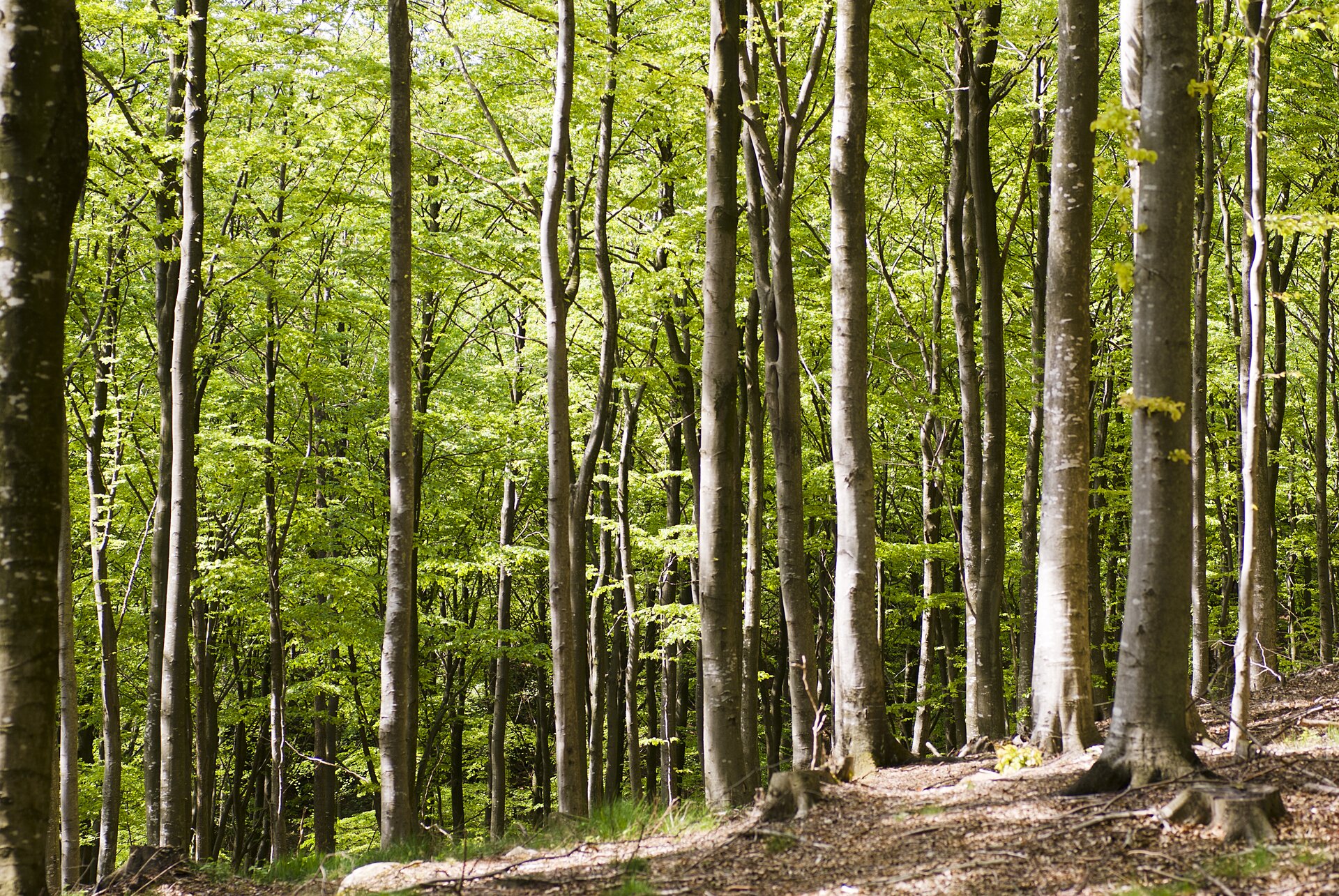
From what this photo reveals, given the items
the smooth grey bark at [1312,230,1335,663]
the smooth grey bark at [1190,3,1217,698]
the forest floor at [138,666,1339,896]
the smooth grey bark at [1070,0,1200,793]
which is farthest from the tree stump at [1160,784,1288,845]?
the smooth grey bark at [1312,230,1335,663]

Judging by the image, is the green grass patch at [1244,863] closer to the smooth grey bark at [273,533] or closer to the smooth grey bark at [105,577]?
the smooth grey bark at [105,577]

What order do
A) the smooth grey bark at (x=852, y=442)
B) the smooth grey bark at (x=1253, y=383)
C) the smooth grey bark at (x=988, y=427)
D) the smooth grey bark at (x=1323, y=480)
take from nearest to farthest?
the smooth grey bark at (x=1253, y=383)
the smooth grey bark at (x=852, y=442)
the smooth grey bark at (x=988, y=427)
the smooth grey bark at (x=1323, y=480)

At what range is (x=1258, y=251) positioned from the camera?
6.42 metres

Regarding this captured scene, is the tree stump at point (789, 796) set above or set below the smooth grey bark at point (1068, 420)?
below

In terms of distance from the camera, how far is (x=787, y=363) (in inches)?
382

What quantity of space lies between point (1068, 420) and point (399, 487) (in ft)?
19.0

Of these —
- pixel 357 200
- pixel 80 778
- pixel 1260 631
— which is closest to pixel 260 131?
pixel 357 200

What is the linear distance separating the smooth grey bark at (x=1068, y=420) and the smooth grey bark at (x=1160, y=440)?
158 centimetres

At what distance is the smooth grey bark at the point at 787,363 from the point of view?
9.23 m

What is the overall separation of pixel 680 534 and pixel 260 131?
780 cm

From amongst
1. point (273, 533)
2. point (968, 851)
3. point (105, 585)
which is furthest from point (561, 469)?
point (105, 585)

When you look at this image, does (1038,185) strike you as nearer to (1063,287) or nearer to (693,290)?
(693,290)

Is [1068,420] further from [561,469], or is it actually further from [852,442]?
[561,469]

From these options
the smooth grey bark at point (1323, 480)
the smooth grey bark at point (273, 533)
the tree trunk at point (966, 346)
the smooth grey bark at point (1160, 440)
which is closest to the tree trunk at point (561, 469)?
the tree trunk at point (966, 346)
